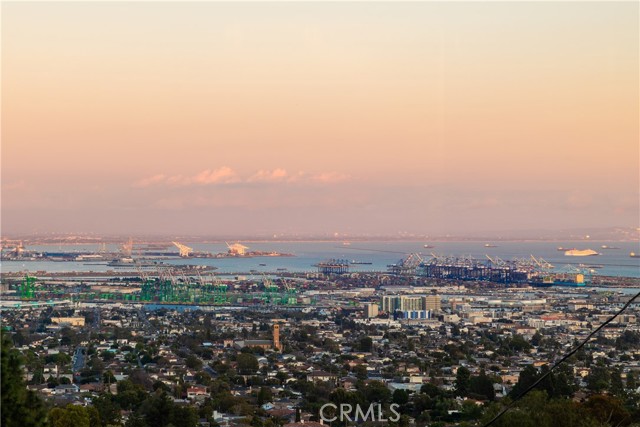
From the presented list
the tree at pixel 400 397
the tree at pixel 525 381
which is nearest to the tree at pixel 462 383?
the tree at pixel 525 381

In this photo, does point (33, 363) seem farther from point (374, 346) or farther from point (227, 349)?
point (374, 346)

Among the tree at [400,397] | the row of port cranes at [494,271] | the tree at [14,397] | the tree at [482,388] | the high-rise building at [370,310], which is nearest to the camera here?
the tree at [14,397]

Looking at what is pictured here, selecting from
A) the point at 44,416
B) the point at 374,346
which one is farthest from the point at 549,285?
the point at 44,416

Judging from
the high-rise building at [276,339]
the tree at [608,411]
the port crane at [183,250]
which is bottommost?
the high-rise building at [276,339]

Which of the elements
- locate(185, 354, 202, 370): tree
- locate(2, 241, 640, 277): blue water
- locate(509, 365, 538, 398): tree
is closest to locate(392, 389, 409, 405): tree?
locate(509, 365, 538, 398): tree

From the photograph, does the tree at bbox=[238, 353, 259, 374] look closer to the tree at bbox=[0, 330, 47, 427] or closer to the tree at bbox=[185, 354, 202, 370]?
the tree at bbox=[185, 354, 202, 370]

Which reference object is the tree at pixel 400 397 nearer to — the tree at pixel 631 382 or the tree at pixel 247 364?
the tree at pixel 631 382
